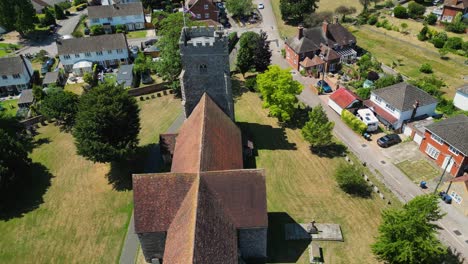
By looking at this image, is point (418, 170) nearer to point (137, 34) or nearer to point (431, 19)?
point (431, 19)

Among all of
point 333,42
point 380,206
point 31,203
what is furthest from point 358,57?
point 31,203

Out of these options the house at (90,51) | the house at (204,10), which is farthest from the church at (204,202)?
the house at (204,10)

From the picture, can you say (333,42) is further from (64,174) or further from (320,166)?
(64,174)

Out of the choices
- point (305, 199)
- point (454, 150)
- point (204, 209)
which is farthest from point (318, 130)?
point (204, 209)

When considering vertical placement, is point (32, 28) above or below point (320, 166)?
above

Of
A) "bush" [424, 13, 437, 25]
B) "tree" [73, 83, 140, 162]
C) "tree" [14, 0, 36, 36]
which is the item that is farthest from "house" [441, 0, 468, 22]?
A: "tree" [14, 0, 36, 36]

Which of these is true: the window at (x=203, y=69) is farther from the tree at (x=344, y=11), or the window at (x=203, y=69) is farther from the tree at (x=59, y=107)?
the tree at (x=344, y=11)

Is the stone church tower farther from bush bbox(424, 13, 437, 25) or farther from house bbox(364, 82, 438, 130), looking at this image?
bush bbox(424, 13, 437, 25)
